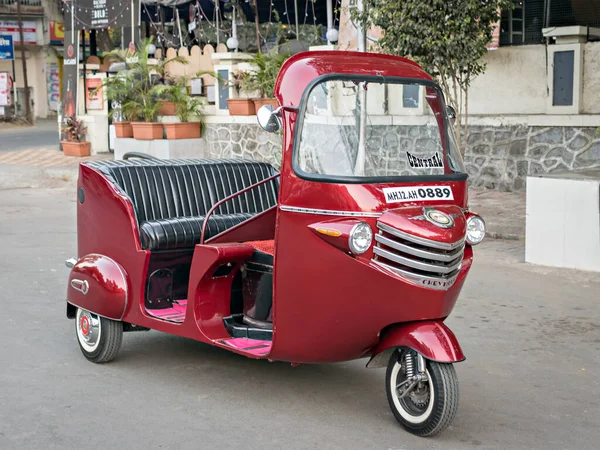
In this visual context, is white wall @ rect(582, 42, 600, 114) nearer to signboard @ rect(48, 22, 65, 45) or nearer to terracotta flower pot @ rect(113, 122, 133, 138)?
terracotta flower pot @ rect(113, 122, 133, 138)

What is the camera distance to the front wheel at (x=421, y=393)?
446cm

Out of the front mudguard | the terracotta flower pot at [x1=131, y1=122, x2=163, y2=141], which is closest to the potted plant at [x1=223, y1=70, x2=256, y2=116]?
the terracotta flower pot at [x1=131, y1=122, x2=163, y2=141]

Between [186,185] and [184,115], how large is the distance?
37.3 feet

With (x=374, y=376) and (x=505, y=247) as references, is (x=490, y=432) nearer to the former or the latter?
(x=374, y=376)

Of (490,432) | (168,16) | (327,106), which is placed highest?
(168,16)

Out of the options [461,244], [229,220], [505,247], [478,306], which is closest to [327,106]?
[461,244]

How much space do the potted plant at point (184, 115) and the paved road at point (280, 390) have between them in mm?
9618

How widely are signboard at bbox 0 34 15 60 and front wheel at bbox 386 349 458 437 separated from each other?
118 ft

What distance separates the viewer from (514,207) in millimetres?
12219

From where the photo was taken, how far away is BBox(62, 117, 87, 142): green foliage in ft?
69.4

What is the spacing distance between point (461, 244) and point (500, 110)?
9.86 metres

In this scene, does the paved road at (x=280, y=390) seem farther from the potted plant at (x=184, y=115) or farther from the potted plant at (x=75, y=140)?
the potted plant at (x=75, y=140)

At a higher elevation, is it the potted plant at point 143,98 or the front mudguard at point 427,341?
the potted plant at point 143,98

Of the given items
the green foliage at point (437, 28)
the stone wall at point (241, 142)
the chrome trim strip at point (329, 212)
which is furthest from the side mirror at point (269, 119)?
the stone wall at point (241, 142)
